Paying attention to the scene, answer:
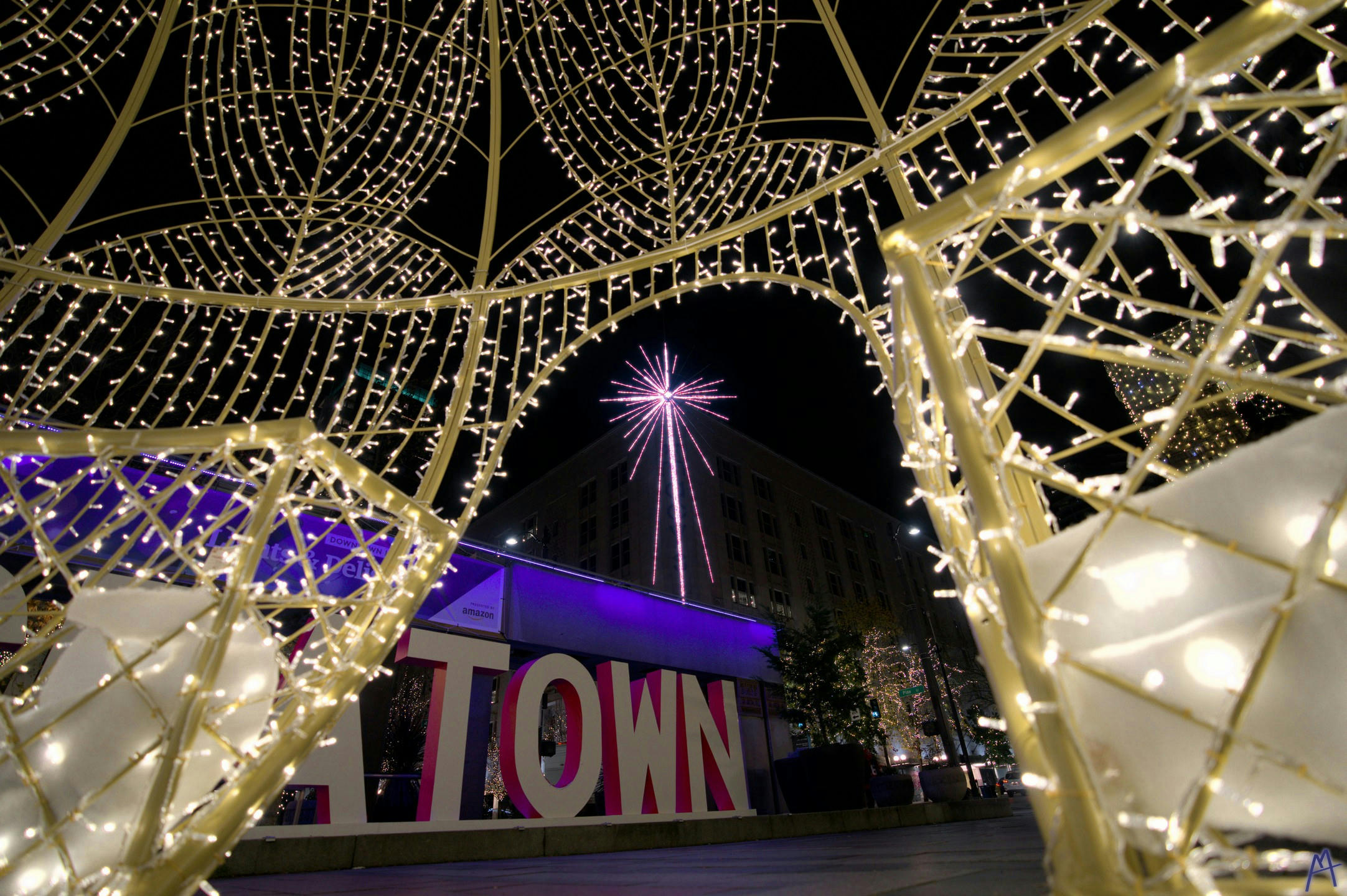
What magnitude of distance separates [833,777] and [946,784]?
244 centimetres

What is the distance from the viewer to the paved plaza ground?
165 cm

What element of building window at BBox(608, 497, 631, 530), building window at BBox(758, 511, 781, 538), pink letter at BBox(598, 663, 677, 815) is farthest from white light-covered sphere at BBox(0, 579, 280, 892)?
building window at BBox(758, 511, 781, 538)

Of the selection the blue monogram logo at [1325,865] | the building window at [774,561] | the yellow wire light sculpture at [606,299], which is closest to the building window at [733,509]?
the building window at [774,561]

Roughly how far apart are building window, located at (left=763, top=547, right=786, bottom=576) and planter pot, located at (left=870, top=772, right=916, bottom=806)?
536 inches

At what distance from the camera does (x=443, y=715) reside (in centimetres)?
527

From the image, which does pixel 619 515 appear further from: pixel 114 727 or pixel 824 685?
pixel 114 727

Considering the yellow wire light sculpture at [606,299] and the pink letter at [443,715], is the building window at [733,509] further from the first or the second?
the yellow wire light sculpture at [606,299]

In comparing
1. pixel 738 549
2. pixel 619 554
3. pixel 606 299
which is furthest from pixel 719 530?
pixel 606 299

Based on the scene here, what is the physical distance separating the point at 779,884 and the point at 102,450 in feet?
6.45

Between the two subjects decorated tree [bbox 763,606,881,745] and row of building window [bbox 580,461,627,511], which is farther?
row of building window [bbox 580,461,627,511]

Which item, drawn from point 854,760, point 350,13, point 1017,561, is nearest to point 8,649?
point 350,13

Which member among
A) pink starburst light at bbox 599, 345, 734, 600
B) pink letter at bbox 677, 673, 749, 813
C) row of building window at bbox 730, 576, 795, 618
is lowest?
pink letter at bbox 677, 673, 749, 813

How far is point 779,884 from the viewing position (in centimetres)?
182

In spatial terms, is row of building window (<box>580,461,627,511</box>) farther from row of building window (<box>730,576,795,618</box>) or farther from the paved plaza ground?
the paved plaza ground
